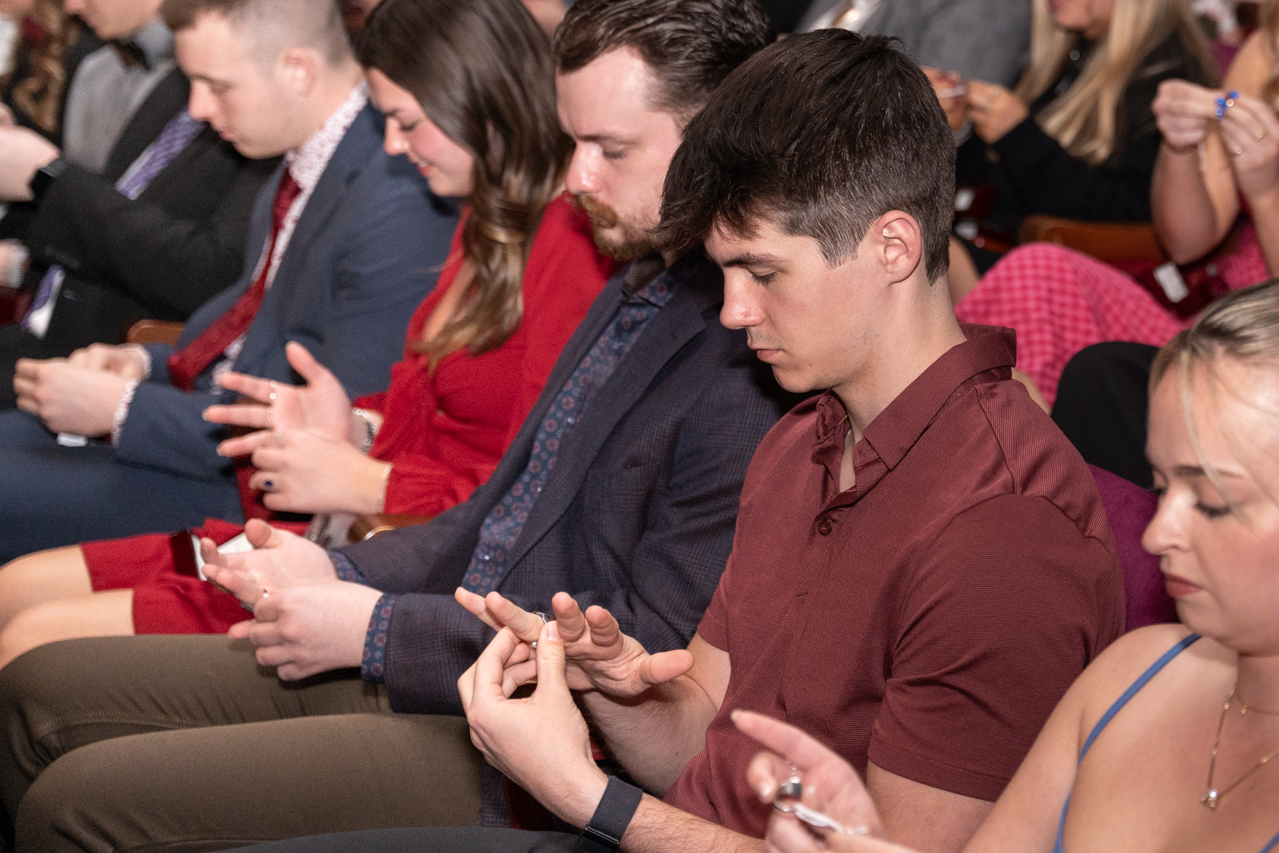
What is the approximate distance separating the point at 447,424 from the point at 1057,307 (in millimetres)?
1090

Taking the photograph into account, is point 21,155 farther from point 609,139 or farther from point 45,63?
point 609,139

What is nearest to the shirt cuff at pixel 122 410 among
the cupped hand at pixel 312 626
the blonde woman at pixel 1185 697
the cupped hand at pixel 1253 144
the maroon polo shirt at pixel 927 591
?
the cupped hand at pixel 312 626

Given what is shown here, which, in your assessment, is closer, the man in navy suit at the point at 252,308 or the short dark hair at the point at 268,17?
the man in navy suit at the point at 252,308

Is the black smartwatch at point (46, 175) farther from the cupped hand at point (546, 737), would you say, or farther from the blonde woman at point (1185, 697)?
the blonde woman at point (1185, 697)

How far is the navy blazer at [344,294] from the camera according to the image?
2281 mm

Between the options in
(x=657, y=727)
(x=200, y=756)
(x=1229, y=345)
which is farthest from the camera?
(x=200, y=756)

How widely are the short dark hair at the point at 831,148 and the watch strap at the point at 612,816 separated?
54cm

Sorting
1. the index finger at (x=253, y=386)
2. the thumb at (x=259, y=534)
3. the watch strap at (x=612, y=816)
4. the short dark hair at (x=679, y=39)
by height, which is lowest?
the watch strap at (x=612, y=816)

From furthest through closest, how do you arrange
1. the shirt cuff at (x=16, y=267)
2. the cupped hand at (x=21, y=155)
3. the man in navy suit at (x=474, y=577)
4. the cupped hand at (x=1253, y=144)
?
1. the shirt cuff at (x=16, y=267)
2. the cupped hand at (x=21, y=155)
3. the cupped hand at (x=1253, y=144)
4. the man in navy suit at (x=474, y=577)

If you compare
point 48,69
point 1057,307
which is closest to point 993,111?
point 1057,307

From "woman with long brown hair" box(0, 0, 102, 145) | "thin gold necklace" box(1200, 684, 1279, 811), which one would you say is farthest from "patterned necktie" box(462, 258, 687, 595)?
"woman with long brown hair" box(0, 0, 102, 145)

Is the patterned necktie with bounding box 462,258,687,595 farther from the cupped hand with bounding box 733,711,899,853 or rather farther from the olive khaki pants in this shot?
the cupped hand with bounding box 733,711,899,853

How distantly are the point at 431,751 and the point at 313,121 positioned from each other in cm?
160

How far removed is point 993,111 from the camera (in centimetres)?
284
